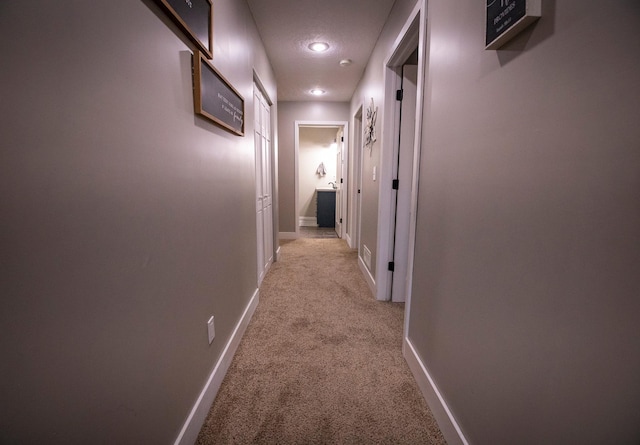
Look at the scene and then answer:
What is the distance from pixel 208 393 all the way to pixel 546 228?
147 cm

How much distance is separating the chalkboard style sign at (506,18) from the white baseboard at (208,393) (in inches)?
68.0

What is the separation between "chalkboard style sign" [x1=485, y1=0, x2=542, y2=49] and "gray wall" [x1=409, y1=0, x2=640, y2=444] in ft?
0.10

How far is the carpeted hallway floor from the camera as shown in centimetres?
122

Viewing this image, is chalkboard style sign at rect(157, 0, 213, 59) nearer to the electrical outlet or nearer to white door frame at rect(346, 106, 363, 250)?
the electrical outlet

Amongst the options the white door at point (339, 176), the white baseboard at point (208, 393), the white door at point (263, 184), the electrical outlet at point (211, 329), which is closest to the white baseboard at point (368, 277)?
the white door at point (263, 184)

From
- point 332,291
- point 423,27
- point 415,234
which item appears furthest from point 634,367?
point 332,291

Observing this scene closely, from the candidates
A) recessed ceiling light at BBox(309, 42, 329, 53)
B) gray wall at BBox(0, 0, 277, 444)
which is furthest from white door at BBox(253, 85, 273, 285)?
gray wall at BBox(0, 0, 277, 444)

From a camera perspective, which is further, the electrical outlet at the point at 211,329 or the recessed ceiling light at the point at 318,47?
the recessed ceiling light at the point at 318,47

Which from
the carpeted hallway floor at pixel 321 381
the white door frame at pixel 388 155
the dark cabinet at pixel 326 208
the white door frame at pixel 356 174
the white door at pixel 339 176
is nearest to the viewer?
the carpeted hallway floor at pixel 321 381

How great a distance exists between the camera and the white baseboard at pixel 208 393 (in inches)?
43.5

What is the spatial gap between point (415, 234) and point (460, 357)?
0.68 m

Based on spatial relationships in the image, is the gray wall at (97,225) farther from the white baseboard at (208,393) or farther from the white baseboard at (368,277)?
the white baseboard at (368,277)

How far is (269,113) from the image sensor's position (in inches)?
133

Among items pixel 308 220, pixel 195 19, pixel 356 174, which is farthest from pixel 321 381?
pixel 308 220
